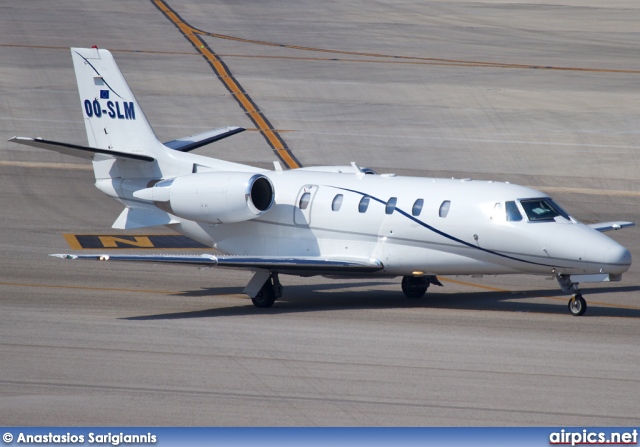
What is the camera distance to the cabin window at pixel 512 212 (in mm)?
21219

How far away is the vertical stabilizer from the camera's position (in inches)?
1012

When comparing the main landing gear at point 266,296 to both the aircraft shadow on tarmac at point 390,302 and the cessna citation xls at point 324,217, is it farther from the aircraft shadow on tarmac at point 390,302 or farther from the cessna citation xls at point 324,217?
the aircraft shadow on tarmac at point 390,302

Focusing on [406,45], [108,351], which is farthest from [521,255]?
[406,45]

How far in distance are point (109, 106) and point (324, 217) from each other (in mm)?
6176

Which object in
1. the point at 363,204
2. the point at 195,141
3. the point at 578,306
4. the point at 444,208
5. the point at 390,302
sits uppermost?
the point at 195,141

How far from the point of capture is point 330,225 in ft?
76.1

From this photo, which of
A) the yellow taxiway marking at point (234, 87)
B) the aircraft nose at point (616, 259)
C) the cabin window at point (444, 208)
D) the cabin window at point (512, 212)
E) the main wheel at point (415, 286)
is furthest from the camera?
the yellow taxiway marking at point (234, 87)

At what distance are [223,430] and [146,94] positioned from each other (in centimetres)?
3474

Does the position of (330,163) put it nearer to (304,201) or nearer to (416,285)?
(304,201)

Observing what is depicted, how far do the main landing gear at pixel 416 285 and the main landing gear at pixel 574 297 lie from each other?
3.32 m

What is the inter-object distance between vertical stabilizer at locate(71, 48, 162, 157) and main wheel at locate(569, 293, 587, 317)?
10287mm

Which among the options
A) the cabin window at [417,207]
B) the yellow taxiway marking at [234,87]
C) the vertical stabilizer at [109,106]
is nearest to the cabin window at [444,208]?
the cabin window at [417,207]

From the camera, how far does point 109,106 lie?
2577cm

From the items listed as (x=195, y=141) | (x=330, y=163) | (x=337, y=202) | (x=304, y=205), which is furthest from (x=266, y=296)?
(x=330, y=163)
